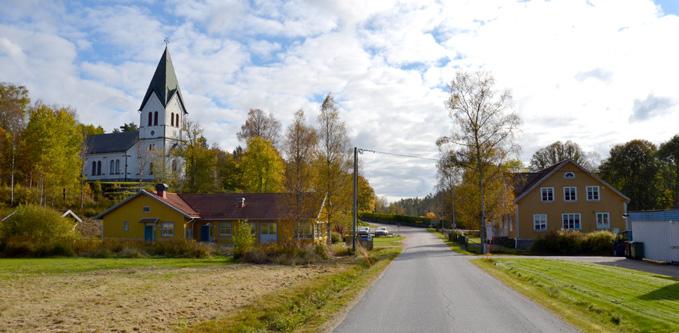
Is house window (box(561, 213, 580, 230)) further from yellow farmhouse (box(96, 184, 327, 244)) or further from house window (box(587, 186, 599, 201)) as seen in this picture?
yellow farmhouse (box(96, 184, 327, 244))

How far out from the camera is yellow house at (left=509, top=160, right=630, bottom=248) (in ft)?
154

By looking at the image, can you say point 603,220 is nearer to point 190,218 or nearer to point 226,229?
point 226,229

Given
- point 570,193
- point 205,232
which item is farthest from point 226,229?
point 570,193

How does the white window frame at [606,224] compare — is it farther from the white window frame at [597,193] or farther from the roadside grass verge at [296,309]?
the roadside grass verge at [296,309]

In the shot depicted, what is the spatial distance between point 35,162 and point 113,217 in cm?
1074

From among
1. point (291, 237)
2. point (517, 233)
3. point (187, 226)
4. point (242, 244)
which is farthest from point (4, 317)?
point (517, 233)

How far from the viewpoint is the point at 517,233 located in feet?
159

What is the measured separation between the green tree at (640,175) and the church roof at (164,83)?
61935mm

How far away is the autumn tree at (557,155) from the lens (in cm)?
7494

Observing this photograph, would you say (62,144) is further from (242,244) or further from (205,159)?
(242,244)

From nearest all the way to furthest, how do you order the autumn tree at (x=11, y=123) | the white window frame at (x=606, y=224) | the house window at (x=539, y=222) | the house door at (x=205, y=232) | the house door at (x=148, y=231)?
the white window frame at (x=606, y=224), the house door at (x=148, y=231), the house window at (x=539, y=222), the house door at (x=205, y=232), the autumn tree at (x=11, y=123)

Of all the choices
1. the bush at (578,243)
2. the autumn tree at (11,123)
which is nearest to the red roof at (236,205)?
the autumn tree at (11,123)

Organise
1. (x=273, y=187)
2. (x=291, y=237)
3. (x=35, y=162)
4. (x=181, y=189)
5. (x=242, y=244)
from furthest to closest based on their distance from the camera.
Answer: (x=181, y=189), (x=273, y=187), (x=35, y=162), (x=291, y=237), (x=242, y=244)

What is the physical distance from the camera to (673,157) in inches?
2525
